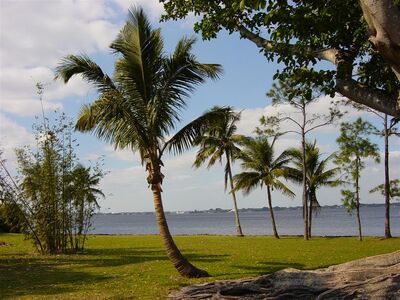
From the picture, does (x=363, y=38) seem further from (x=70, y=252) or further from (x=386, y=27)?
(x=70, y=252)

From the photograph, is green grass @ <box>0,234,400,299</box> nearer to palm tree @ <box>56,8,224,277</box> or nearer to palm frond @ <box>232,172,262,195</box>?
palm tree @ <box>56,8,224,277</box>

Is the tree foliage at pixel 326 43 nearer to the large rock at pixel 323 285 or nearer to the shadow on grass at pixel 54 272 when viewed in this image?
the large rock at pixel 323 285

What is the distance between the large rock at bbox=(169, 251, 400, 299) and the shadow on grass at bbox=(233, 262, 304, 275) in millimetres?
4400

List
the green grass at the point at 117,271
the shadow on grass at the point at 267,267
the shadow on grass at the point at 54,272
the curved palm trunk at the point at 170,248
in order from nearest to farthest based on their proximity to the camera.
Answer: the green grass at the point at 117,271 → the shadow on grass at the point at 54,272 → the curved palm trunk at the point at 170,248 → the shadow on grass at the point at 267,267

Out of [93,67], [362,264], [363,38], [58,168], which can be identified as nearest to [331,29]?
[363,38]

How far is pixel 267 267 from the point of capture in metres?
16.3

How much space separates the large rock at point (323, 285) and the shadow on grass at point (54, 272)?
13.2 feet

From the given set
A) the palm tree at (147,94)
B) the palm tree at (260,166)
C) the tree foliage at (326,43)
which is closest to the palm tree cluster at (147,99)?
the palm tree at (147,94)

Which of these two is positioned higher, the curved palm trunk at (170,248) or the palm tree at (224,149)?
the palm tree at (224,149)

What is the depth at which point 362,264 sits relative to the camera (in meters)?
10.5

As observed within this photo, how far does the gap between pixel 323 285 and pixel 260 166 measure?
29546 mm

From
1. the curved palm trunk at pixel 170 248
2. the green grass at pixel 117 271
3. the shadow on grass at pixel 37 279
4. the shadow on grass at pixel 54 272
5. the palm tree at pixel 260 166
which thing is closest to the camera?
the green grass at pixel 117 271

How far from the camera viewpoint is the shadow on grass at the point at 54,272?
12961mm

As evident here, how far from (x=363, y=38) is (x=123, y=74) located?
798 centimetres
